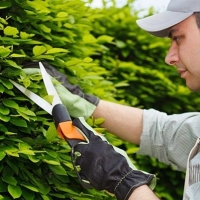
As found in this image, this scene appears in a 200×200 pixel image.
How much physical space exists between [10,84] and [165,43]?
2673mm

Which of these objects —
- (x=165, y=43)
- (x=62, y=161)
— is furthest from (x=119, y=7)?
(x=62, y=161)

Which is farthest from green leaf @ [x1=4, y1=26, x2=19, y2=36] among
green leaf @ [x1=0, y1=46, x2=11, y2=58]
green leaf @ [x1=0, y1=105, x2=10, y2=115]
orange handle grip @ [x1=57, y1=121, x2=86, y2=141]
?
orange handle grip @ [x1=57, y1=121, x2=86, y2=141]

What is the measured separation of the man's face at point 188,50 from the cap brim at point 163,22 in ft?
0.14

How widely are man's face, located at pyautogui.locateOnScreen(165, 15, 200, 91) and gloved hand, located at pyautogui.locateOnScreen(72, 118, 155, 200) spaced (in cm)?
55

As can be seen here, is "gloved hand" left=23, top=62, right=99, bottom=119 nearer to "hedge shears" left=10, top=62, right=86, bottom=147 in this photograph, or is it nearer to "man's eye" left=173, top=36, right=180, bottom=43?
"hedge shears" left=10, top=62, right=86, bottom=147

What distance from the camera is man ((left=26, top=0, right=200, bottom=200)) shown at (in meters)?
2.14

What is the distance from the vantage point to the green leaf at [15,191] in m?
2.02

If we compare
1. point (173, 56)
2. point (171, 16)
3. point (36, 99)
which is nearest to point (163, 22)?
point (171, 16)

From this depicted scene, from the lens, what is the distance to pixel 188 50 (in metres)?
2.38

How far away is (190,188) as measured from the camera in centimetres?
218

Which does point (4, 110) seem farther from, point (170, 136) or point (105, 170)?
point (170, 136)

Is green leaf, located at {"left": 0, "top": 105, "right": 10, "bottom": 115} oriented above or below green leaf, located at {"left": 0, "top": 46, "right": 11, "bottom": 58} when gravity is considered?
below

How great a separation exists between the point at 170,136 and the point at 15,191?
3.61 ft

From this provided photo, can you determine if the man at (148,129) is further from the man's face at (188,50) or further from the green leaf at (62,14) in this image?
the green leaf at (62,14)
